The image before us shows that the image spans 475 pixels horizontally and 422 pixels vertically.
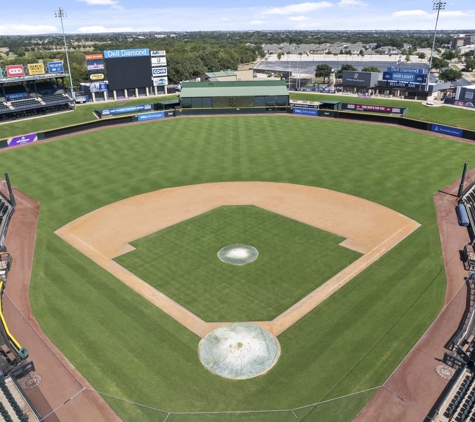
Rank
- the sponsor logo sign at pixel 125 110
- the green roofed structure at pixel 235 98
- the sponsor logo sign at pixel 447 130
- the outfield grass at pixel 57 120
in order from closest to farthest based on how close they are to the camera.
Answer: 1. the sponsor logo sign at pixel 447 130
2. the outfield grass at pixel 57 120
3. the sponsor logo sign at pixel 125 110
4. the green roofed structure at pixel 235 98

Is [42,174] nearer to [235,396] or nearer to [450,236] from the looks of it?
[235,396]

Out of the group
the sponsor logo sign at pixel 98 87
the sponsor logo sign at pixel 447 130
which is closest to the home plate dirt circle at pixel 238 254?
the sponsor logo sign at pixel 447 130

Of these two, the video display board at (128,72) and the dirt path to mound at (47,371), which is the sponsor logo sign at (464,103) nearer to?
the video display board at (128,72)

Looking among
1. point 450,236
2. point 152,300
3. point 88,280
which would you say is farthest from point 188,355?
point 450,236

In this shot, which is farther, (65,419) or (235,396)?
(235,396)

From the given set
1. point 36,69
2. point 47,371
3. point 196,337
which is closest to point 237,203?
point 196,337

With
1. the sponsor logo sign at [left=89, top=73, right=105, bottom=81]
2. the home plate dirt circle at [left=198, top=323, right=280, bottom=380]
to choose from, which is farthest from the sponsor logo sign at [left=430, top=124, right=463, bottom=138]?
the sponsor logo sign at [left=89, top=73, right=105, bottom=81]

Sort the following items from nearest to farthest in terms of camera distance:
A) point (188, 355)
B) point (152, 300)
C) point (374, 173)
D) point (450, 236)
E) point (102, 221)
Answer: point (188, 355), point (152, 300), point (450, 236), point (102, 221), point (374, 173)
